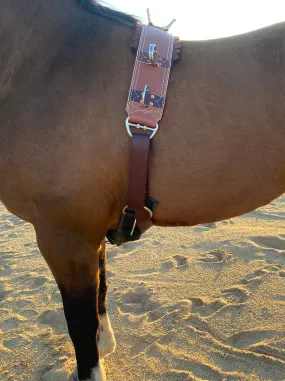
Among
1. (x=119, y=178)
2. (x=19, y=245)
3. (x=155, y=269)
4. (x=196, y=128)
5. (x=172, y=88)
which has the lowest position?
(x=19, y=245)

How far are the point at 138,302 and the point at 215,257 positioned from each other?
3.51 ft

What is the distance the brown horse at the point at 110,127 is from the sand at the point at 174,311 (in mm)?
1078

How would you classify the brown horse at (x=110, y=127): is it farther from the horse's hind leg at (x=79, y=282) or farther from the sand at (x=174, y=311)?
the sand at (x=174, y=311)

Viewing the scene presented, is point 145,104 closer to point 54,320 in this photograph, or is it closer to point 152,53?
point 152,53

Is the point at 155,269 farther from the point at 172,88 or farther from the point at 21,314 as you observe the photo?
the point at 172,88

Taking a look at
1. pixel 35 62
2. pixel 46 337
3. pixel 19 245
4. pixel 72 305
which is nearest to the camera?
pixel 35 62

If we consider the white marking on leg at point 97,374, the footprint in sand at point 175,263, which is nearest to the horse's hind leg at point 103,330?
→ the white marking on leg at point 97,374

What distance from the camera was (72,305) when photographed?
1826 millimetres

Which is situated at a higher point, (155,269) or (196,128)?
(196,128)

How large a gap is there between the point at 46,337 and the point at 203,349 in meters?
1.16

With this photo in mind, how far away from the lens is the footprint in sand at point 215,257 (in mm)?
3560

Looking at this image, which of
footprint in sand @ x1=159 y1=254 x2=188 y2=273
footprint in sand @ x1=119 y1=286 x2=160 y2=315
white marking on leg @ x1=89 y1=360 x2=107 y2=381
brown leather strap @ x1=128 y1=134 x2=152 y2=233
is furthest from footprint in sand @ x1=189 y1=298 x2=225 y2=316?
brown leather strap @ x1=128 y1=134 x2=152 y2=233

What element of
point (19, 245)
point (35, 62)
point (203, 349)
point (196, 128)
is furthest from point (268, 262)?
point (19, 245)

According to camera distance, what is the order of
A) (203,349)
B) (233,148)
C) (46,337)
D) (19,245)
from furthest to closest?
(19,245)
(46,337)
(203,349)
(233,148)
